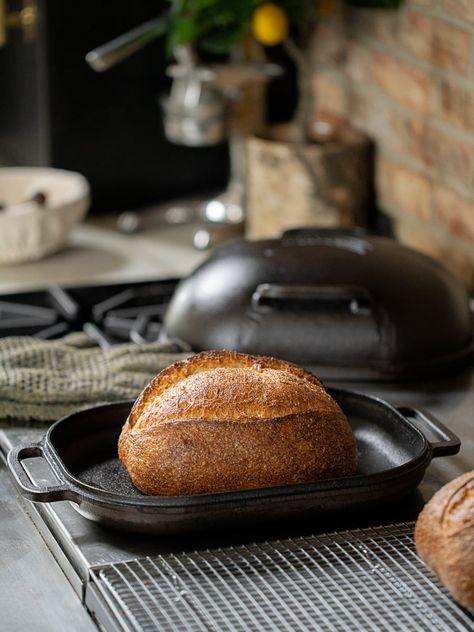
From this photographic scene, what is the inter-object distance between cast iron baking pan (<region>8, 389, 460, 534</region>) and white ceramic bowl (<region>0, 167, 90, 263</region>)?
0.91m

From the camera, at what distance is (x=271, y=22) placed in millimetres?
1904

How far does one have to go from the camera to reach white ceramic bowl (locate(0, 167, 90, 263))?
6.45 ft

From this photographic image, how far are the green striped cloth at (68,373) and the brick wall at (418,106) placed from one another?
591 millimetres

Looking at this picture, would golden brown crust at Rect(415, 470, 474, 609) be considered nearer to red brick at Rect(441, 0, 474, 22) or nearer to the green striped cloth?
the green striped cloth

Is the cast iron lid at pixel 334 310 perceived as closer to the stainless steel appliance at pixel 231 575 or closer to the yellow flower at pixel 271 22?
the stainless steel appliance at pixel 231 575

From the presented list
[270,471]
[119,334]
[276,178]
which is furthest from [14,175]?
[270,471]

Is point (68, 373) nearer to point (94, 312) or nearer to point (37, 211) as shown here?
point (94, 312)

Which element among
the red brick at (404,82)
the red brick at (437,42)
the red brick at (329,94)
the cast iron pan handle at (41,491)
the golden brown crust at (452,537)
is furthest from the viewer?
the red brick at (329,94)

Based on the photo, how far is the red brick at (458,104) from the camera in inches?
67.5

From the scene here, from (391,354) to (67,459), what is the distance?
416 mm

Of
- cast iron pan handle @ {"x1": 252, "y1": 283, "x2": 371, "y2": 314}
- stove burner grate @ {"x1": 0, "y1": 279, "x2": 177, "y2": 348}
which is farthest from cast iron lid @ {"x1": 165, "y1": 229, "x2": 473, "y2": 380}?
stove burner grate @ {"x1": 0, "y1": 279, "x2": 177, "y2": 348}

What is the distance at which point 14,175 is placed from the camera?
216cm

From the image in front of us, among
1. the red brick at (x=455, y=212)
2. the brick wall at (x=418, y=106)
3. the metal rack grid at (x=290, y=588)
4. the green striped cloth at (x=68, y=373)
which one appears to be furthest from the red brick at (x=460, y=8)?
the metal rack grid at (x=290, y=588)

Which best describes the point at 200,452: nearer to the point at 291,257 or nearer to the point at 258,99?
the point at 291,257
